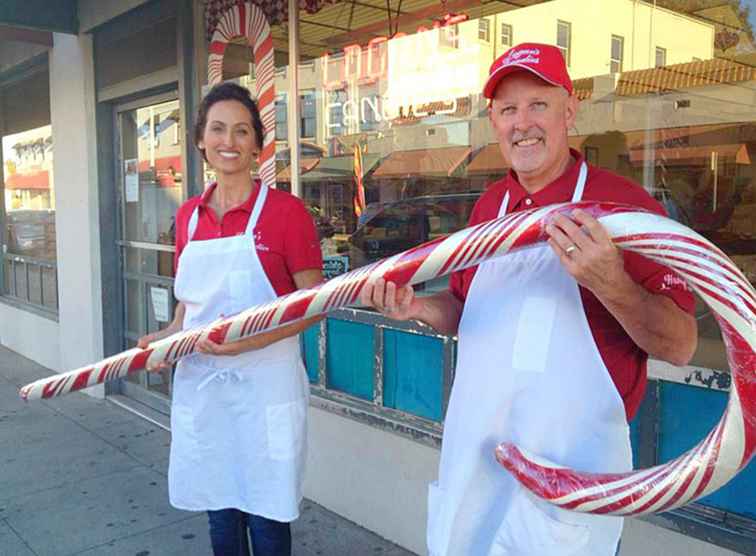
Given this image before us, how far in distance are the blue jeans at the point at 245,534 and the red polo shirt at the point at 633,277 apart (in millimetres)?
1401

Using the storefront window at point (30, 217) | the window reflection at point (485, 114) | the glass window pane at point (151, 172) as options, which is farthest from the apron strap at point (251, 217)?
the storefront window at point (30, 217)

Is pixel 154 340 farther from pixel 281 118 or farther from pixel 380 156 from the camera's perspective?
pixel 281 118

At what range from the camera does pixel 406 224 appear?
12.7ft

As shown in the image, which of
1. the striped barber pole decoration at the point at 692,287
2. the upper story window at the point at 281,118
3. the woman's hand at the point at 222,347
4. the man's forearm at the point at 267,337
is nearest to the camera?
the striped barber pole decoration at the point at 692,287

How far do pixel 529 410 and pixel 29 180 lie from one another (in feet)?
24.9

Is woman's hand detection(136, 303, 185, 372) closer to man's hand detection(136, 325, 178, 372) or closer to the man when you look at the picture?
man's hand detection(136, 325, 178, 372)

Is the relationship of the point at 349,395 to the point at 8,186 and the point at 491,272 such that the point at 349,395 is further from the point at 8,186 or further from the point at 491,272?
the point at 8,186

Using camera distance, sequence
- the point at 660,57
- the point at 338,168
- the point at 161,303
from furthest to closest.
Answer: the point at 161,303
the point at 338,168
the point at 660,57

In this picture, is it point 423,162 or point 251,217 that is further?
point 423,162

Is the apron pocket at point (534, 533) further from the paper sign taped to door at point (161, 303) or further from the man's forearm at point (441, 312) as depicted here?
the paper sign taped to door at point (161, 303)

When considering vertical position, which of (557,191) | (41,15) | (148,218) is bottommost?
(148,218)

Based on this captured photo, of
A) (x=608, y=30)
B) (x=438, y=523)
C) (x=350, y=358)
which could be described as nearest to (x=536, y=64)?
(x=438, y=523)

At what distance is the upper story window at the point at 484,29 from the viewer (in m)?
3.41

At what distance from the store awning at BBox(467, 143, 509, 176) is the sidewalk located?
6.27 feet
